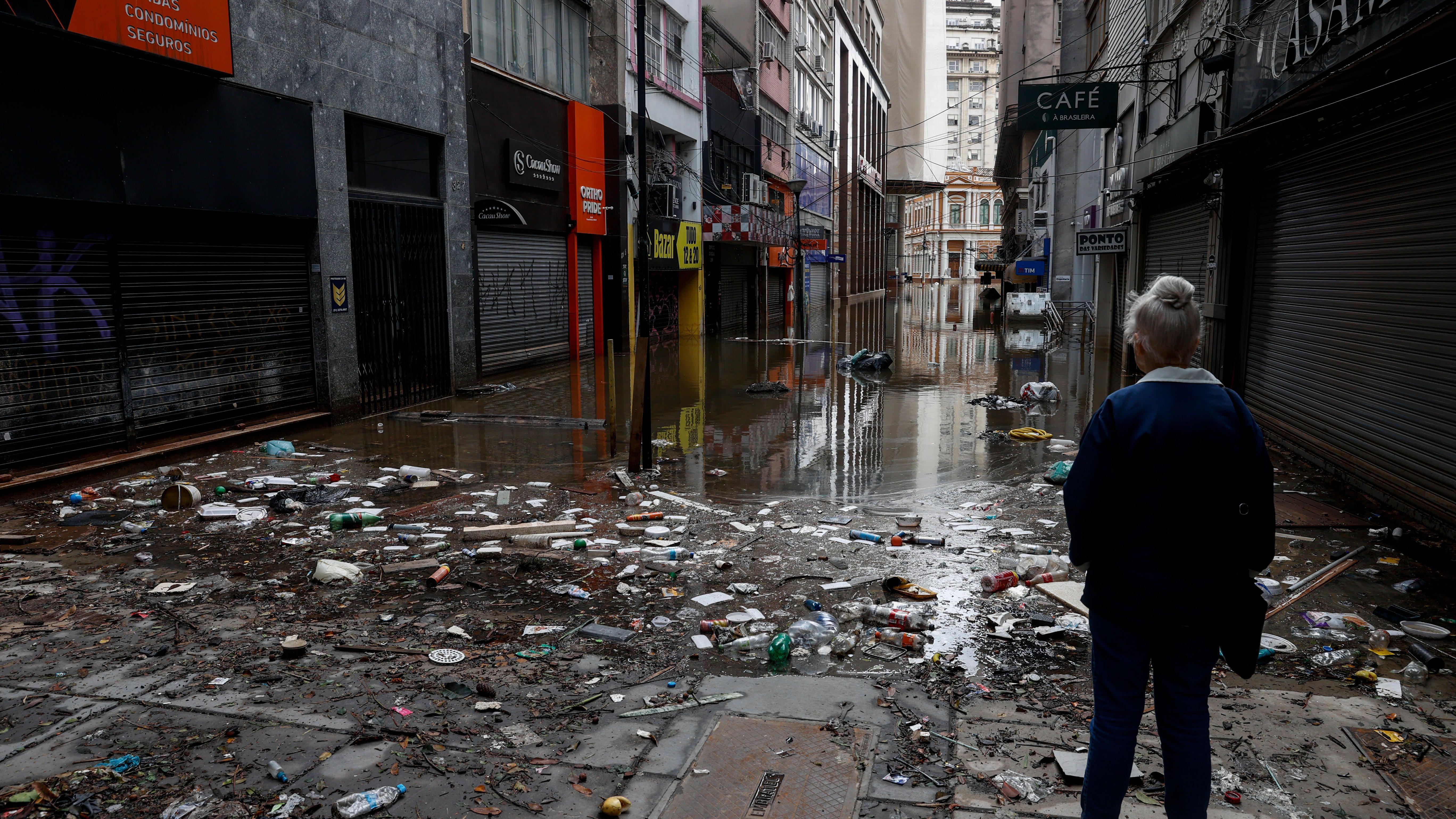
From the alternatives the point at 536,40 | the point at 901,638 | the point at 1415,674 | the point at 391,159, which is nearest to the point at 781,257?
the point at 536,40

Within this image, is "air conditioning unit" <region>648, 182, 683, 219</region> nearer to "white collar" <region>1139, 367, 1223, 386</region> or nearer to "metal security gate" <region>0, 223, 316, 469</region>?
"metal security gate" <region>0, 223, 316, 469</region>

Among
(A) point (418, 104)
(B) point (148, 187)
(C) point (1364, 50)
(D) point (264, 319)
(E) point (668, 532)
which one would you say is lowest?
(E) point (668, 532)

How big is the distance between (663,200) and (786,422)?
14800 millimetres

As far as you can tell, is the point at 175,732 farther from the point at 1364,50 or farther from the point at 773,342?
the point at 773,342

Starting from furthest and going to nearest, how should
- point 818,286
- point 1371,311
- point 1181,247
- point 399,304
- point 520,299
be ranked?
1. point 818,286
2. point 520,299
3. point 1181,247
4. point 399,304
5. point 1371,311

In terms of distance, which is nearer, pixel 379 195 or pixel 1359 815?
pixel 1359 815

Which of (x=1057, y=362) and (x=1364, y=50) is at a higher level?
(x=1364, y=50)

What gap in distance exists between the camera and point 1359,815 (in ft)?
10.6

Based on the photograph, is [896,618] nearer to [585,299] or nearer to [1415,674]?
[1415,674]

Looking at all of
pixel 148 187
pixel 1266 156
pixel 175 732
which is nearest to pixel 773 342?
pixel 1266 156

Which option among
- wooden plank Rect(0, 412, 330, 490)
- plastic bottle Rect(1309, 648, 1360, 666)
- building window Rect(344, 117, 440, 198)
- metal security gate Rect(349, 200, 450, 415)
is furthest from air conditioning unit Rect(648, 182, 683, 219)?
plastic bottle Rect(1309, 648, 1360, 666)

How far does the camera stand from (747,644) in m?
4.93

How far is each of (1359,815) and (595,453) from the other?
Answer: 844cm

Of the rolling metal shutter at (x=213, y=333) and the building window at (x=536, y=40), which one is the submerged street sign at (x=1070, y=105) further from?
A: the rolling metal shutter at (x=213, y=333)
